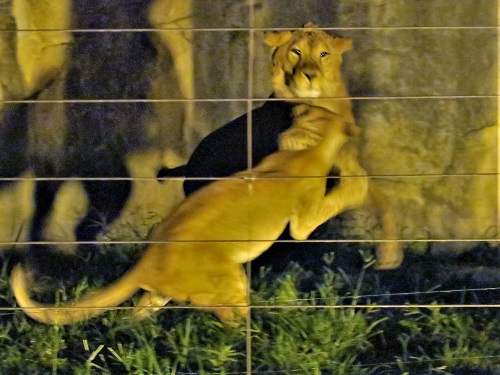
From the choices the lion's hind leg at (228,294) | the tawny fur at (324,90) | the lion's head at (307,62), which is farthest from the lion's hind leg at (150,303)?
the lion's head at (307,62)

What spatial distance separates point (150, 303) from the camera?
9.04 ft

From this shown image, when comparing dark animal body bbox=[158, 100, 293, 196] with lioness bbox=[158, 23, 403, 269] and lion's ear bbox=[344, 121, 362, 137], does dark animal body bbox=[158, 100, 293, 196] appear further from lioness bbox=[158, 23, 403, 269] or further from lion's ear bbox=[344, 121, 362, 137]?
lion's ear bbox=[344, 121, 362, 137]

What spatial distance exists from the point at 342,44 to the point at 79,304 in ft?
3.48

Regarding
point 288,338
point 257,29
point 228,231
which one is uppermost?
point 257,29

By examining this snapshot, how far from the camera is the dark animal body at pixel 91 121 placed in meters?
2.70

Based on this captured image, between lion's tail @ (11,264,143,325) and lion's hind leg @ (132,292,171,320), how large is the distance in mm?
35

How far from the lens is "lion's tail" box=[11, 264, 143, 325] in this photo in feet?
9.01

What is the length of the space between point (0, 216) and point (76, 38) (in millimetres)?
559

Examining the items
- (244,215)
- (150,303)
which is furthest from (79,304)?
(244,215)

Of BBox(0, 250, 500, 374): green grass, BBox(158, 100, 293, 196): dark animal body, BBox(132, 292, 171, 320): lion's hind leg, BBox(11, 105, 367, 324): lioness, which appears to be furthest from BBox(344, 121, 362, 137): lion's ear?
BBox(132, 292, 171, 320): lion's hind leg

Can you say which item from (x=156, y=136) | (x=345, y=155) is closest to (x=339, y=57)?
(x=345, y=155)

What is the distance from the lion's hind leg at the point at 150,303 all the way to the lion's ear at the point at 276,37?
2.59ft

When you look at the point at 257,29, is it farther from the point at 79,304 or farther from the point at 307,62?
the point at 79,304

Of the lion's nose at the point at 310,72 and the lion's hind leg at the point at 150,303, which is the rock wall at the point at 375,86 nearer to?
the lion's nose at the point at 310,72
